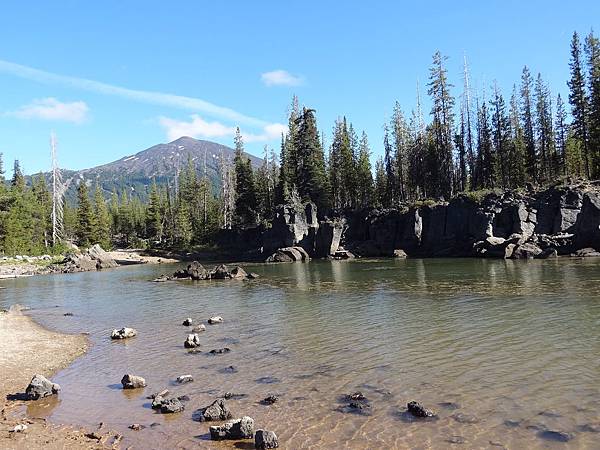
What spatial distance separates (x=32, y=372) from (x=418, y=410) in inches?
531

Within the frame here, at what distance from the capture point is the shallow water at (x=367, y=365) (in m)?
10.8

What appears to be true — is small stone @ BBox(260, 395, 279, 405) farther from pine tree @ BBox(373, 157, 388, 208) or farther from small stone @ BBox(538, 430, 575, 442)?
pine tree @ BBox(373, 157, 388, 208)

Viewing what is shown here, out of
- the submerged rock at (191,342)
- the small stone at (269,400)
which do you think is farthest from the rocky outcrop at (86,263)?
the small stone at (269,400)

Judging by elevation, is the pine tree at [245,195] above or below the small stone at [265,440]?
above

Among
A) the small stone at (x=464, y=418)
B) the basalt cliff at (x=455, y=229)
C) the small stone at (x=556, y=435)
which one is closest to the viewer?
the small stone at (x=556, y=435)

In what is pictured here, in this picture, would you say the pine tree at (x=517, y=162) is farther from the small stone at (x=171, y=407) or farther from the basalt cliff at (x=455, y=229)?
the small stone at (x=171, y=407)

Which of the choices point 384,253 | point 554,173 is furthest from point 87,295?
point 554,173

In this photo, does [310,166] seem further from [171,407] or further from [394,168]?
[171,407]

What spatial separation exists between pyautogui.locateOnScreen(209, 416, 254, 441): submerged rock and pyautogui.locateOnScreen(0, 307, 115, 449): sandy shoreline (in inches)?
94.6

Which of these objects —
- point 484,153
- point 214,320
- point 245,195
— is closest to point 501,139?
point 484,153

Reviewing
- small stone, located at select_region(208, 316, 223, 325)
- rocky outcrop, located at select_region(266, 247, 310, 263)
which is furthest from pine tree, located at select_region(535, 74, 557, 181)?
small stone, located at select_region(208, 316, 223, 325)

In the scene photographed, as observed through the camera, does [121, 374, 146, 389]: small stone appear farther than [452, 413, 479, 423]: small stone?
Yes

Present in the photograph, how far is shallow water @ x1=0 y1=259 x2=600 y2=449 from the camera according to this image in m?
10.8

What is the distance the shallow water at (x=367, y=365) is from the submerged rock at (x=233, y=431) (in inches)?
9.8
